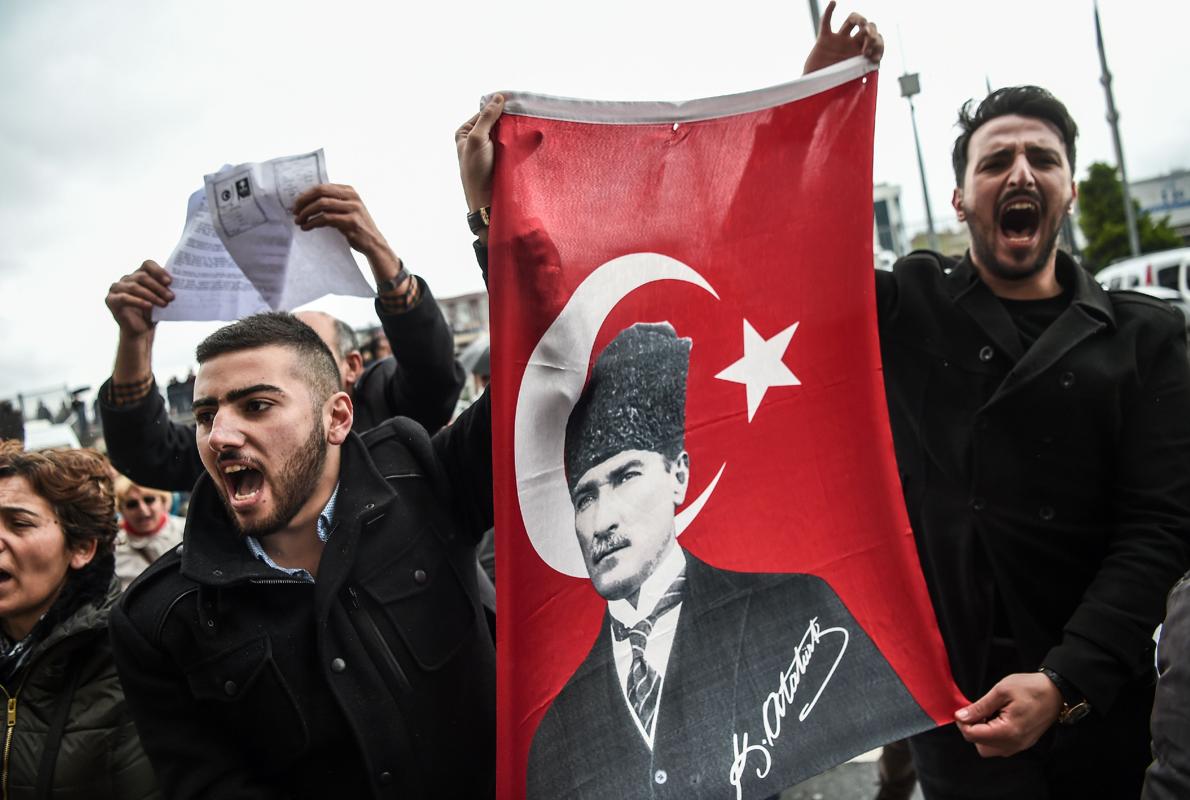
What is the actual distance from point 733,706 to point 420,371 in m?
1.47

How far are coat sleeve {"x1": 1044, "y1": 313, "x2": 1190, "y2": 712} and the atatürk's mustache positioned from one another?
105 cm

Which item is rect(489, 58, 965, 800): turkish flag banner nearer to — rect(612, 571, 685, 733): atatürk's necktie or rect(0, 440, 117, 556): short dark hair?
rect(612, 571, 685, 733): atatürk's necktie

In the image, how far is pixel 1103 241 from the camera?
123 feet

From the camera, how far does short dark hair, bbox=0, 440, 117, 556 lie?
2346 millimetres

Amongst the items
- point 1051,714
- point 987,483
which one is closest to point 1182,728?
point 1051,714

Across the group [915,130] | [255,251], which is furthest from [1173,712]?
[915,130]

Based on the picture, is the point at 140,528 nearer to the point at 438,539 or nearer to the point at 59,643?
the point at 59,643

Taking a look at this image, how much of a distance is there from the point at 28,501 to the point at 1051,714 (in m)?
2.72

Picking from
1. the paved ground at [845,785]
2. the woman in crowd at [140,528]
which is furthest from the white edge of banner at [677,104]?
the woman in crowd at [140,528]

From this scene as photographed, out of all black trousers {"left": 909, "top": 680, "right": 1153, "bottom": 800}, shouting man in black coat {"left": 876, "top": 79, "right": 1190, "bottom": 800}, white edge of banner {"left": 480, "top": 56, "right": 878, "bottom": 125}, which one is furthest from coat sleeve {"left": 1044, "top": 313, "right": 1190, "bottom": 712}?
white edge of banner {"left": 480, "top": 56, "right": 878, "bottom": 125}

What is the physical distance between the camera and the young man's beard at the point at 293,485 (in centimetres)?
170

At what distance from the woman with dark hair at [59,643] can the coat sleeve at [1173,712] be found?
2.31m

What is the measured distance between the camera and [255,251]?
216cm
